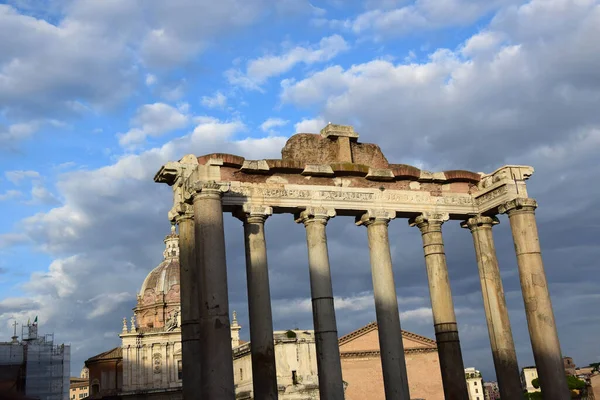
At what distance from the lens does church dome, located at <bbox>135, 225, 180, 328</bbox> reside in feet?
244

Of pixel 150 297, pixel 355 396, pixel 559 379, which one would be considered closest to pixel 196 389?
pixel 559 379

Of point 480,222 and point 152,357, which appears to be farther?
point 152,357

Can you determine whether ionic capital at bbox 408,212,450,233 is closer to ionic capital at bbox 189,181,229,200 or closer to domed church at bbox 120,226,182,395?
ionic capital at bbox 189,181,229,200

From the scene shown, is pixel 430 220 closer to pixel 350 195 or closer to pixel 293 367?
pixel 350 195

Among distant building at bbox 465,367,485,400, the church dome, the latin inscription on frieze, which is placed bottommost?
distant building at bbox 465,367,485,400

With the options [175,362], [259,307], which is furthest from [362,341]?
[259,307]

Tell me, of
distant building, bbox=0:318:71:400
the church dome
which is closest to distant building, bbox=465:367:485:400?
the church dome

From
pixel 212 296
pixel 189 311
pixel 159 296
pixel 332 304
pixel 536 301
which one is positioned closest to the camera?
pixel 212 296

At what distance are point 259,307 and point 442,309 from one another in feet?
19.8

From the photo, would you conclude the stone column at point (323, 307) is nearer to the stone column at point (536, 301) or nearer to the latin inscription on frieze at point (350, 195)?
the latin inscription on frieze at point (350, 195)

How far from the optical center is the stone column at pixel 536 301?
61.7 ft

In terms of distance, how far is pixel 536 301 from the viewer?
19.5 m

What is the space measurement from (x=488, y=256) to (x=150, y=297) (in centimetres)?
5971

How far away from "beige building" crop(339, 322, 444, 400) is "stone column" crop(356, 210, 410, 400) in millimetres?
46218
